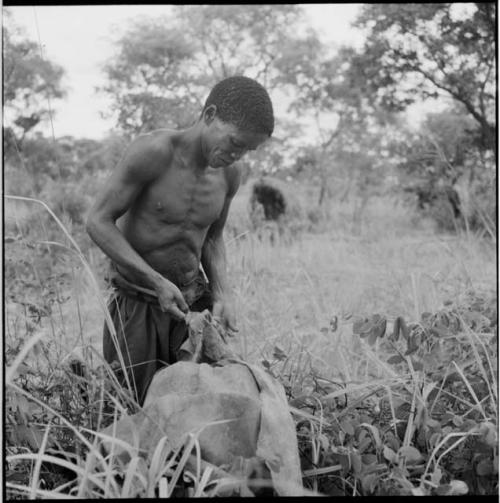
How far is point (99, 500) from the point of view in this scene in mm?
1612

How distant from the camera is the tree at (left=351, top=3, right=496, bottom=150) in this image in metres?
5.65

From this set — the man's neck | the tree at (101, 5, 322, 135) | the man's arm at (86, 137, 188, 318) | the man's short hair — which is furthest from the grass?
the tree at (101, 5, 322, 135)

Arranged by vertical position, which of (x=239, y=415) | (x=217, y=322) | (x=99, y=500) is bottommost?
(x=99, y=500)

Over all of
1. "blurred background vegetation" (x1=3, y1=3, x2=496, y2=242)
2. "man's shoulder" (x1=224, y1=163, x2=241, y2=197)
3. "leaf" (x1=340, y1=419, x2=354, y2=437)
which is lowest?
"leaf" (x1=340, y1=419, x2=354, y2=437)

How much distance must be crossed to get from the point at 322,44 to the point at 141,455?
9981 mm

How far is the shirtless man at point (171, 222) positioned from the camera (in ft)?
6.19

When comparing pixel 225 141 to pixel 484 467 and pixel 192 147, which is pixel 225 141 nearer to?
pixel 192 147

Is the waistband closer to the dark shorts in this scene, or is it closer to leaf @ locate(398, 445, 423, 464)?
the dark shorts

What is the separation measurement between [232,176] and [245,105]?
12.5 inches

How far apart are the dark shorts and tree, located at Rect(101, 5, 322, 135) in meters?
6.77

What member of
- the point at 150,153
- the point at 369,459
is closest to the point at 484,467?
the point at 369,459

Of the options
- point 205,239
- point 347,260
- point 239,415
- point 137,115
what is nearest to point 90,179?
point 137,115

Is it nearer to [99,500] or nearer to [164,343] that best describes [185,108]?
[164,343]

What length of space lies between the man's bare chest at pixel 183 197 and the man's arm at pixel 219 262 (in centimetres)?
11
